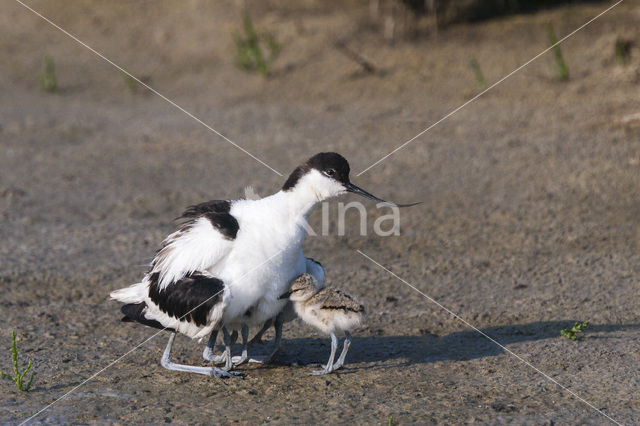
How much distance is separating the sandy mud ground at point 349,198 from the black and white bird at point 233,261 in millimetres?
364

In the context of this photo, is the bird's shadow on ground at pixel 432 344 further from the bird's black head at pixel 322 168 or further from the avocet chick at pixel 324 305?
the bird's black head at pixel 322 168

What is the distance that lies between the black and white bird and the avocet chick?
0.28ft

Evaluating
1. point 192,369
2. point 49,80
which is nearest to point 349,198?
point 192,369

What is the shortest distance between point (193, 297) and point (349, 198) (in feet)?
11.6

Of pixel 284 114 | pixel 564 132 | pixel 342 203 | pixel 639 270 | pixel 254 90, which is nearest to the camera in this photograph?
pixel 639 270

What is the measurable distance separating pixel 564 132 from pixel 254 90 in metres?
3.79

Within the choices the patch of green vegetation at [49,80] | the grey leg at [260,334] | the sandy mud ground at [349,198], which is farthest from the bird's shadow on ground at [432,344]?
the patch of green vegetation at [49,80]

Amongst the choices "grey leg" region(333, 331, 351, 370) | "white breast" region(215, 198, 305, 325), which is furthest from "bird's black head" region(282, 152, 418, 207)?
"grey leg" region(333, 331, 351, 370)

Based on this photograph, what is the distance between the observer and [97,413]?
4.47 metres

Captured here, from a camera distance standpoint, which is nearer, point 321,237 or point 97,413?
point 97,413

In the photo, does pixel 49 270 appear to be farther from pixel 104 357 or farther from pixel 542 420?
pixel 542 420

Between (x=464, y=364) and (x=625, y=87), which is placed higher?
(x=625, y=87)

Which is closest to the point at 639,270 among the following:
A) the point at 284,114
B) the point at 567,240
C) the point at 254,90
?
the point at 567,240

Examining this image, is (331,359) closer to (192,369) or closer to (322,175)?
(192,369)
